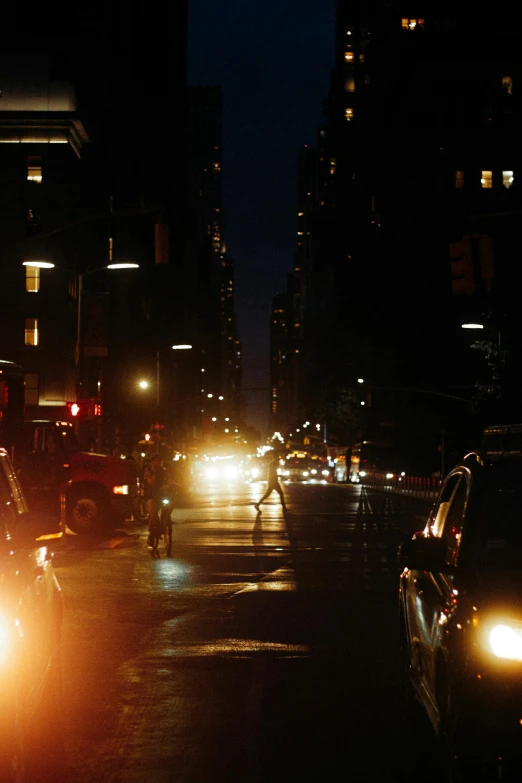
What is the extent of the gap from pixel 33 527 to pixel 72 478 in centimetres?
2321

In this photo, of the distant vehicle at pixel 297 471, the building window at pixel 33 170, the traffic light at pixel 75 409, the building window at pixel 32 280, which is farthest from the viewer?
the distant vehicle at pixel 297 471

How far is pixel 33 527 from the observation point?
7.51 meters

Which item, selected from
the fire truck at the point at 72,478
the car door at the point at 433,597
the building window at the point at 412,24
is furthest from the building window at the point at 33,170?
the building window at the point at 412,24

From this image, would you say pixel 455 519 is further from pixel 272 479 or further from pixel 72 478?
pixel 272 479

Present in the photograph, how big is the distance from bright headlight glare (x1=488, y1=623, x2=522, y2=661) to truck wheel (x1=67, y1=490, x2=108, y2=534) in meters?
24.8

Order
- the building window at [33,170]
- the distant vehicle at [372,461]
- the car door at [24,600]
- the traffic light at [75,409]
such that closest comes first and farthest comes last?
the car door at [24,600], the traffic light at [75,409], the building window at [33,170], the distant vehicle at [372,461]

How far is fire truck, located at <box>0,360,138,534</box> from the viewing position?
28.2 metres

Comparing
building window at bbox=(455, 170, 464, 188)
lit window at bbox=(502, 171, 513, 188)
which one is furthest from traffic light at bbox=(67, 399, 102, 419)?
lit window at bbox=(502, 171, 513, 188)

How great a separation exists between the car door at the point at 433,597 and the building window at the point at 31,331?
54385 mm

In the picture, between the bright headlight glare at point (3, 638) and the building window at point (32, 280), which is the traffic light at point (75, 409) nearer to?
the building window at point (32, 280)

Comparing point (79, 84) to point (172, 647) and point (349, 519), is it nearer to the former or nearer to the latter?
point (349, 519)

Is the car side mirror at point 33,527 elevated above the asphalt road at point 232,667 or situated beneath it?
elevated above

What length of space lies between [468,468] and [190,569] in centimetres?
1374

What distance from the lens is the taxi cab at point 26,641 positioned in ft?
20.2
